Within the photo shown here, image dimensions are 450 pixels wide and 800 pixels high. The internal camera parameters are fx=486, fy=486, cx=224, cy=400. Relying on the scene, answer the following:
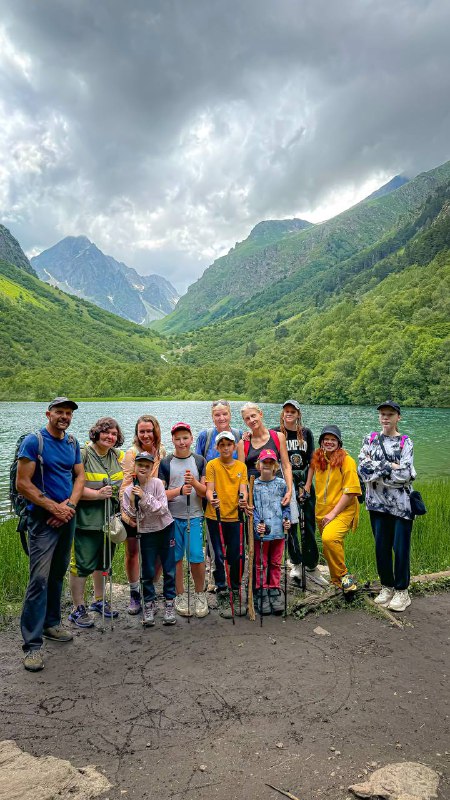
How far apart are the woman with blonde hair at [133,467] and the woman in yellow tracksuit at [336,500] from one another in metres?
2.28

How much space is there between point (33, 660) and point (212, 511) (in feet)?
8.41

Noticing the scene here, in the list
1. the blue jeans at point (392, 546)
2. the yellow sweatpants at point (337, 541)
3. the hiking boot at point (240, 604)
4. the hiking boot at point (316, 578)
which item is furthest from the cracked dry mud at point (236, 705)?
the hiking boot at point (316, 578)

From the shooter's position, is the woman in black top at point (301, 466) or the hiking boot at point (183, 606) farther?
the woman in black top at point (301, 466)

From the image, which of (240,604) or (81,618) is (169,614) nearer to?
(240,604)

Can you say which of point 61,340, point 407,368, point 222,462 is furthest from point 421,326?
point 61,340

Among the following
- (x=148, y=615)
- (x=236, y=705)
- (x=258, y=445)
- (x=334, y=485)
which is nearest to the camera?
(x=236, y=705)

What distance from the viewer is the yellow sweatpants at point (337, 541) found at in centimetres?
641

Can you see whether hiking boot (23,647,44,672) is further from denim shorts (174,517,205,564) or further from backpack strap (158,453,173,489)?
backpack strap (158,453,173,489)

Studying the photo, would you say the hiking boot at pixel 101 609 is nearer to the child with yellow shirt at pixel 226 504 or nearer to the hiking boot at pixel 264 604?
the child with yellow shirt at pixel 226 504

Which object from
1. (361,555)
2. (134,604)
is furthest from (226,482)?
(361,555)

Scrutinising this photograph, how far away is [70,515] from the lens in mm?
5371

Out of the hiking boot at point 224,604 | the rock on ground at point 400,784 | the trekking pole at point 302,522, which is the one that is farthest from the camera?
A: the trekking pole at point 302,522

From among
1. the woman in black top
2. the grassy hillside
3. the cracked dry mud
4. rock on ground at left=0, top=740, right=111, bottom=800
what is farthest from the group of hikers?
the grassy hillside

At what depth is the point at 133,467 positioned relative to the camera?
6.13 meters
